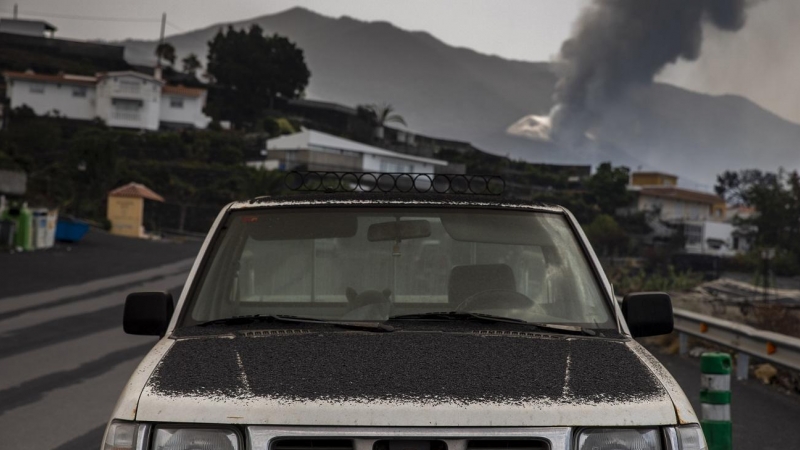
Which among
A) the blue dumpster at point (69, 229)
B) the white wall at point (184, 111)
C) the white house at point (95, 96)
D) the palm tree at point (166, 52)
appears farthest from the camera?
the palm tree at point (166, 52)

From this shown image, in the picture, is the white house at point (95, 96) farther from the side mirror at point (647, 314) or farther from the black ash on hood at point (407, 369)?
the black ash on hood at point (407, 369)

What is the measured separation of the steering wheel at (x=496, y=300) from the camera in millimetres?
4629

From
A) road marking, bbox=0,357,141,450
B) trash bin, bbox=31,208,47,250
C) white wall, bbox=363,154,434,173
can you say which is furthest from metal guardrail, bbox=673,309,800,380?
white wall, bbox=363,154,434,173

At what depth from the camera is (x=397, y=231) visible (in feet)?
16.0

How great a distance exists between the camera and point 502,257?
199 inches

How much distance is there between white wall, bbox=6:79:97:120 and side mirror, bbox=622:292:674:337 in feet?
434

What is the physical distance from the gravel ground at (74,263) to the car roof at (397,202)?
1892 cm

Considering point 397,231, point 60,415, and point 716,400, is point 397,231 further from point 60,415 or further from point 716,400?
point 60,415

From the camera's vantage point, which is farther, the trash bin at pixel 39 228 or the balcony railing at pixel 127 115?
the balcony railing at pixel 127 115

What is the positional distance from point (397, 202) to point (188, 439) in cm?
177

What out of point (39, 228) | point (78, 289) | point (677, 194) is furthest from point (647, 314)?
point (677, 194)

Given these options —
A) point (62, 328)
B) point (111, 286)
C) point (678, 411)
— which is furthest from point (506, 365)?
point (111, 286)

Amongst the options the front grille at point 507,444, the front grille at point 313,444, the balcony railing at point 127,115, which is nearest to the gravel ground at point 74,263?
the front grille at point 313,444

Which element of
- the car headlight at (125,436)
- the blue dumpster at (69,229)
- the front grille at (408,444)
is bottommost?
the blue dumpster at (69,229)
